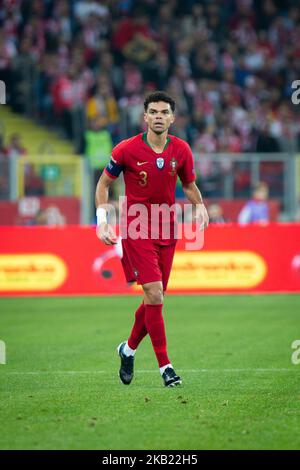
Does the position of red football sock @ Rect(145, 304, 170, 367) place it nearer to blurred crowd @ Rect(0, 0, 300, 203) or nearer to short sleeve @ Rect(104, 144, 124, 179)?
short sleeve @ Rect(104, 144, 124, 179)

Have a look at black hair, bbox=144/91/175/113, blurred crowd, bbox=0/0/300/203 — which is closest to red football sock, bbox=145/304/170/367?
black hair, bbox=144/91/175/113

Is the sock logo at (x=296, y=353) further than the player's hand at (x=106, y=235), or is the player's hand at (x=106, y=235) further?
the sock logo at (x=296, y=353)

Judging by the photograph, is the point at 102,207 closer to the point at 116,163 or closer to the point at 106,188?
the point at 106,188

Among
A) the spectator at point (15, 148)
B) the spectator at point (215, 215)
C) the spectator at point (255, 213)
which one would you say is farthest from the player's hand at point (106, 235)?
the spectator at point (15, 148)

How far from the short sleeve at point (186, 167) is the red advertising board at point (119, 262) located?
9.59m

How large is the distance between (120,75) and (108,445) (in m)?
19.8

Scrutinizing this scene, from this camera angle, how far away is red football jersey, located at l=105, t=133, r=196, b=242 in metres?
8.99

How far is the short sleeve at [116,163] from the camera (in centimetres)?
902

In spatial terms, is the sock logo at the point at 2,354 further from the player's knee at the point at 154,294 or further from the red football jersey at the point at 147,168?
the red football jersey at the point at 147,168

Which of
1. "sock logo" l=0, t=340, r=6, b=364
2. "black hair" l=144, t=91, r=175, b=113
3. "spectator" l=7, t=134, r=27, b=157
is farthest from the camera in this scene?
"spectator" l=7, t=134, r=27, b=157

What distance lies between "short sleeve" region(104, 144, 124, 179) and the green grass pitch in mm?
1878

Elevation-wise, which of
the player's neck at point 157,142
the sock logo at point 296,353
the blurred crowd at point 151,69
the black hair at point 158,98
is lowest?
the sock logo at point 296,353

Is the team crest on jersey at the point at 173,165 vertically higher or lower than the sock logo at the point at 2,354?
higher

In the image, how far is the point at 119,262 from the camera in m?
19.0
